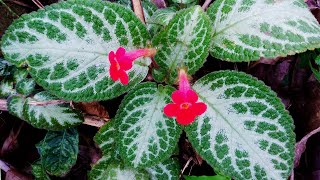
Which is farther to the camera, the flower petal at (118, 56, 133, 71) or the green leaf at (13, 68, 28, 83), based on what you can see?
the green leaf at (13, 68, 28, 83)

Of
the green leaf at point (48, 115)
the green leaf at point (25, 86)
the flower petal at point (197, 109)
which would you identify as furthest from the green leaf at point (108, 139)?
the flower petal at point (197, 109)

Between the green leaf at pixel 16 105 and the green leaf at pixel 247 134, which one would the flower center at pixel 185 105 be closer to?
the green leaf at pixel 247 134

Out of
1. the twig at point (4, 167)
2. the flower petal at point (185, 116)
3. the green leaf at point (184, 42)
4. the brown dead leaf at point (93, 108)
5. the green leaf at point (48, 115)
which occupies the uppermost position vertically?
the green leaf at point (184, 42)

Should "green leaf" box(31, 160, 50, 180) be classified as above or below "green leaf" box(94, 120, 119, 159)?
below

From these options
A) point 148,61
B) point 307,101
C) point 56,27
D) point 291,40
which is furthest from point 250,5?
point 56,27

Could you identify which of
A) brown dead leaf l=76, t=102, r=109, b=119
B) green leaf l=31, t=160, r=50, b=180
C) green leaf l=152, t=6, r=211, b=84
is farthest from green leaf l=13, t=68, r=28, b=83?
green leaf l=152, t=6, r=211, b=84

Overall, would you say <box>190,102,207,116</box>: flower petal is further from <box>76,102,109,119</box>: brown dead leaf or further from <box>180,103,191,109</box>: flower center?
<box>76,102,109,119</box>: brown dead leaf

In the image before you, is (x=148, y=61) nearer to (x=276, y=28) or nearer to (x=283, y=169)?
(x=276, y=28)
